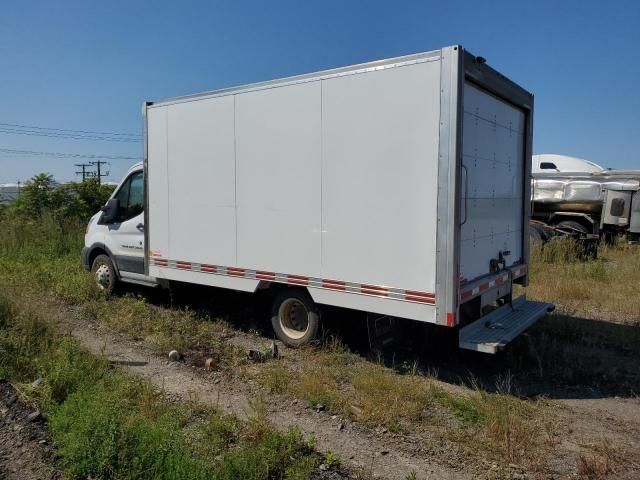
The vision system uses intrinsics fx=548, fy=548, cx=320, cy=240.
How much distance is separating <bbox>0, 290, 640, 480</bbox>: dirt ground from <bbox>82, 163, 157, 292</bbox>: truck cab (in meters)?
1.85

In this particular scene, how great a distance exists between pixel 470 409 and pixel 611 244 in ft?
39.6

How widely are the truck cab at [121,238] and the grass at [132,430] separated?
2.82 metres

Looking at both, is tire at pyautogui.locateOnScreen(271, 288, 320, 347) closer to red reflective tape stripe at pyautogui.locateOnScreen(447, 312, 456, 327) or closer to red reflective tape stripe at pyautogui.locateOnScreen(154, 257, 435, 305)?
red reflective tape stripe at pyautogui.locateOnScreen(154, 257, 435, 305)

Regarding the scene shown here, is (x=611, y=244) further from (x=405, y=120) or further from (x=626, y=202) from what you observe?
(x=405, y=120)

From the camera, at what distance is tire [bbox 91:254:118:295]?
8656mm

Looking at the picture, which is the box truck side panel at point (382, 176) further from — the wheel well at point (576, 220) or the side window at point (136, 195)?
the wheel well at point (576, 220)

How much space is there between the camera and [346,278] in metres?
5.54

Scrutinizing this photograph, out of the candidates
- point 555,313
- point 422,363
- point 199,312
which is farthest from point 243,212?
point 555,313

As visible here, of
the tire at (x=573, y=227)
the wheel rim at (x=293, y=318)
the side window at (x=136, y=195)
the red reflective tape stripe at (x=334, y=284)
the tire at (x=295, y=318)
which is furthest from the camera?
the tire at (x=573, y=227)

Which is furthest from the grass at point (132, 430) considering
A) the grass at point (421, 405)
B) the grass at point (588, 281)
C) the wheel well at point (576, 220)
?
the wheel well at point (576, 220)

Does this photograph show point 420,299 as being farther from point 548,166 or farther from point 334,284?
point 548,166

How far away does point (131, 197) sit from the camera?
829cm

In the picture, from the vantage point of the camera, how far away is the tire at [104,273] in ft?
28.4

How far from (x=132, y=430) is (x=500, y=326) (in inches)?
144
